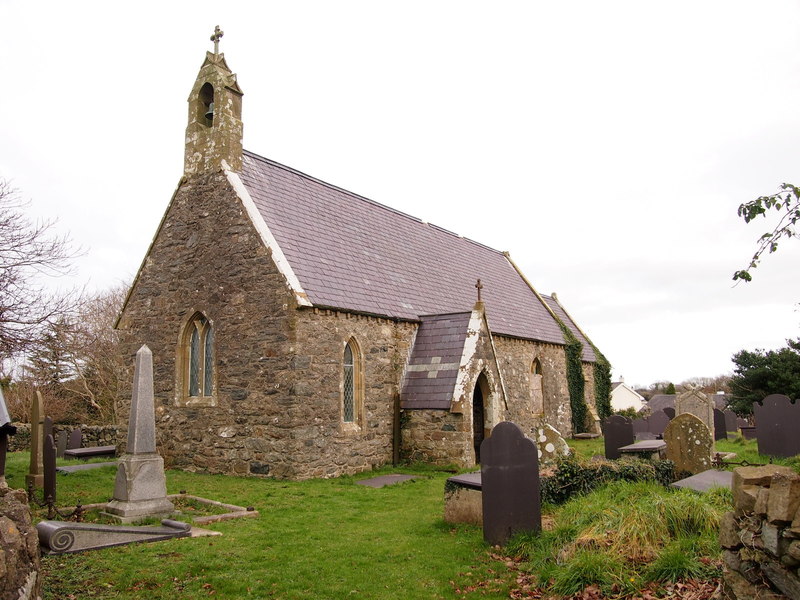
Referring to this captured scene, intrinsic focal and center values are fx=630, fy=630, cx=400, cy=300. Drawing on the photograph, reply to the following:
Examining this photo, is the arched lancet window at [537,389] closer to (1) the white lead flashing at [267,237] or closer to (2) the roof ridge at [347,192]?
(2) the roof ridge at [347,192]

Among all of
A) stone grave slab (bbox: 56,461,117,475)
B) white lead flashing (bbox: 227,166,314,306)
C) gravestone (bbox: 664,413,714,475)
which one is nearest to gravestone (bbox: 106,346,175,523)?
white lead flashing (bbox: 227,166,314,306)

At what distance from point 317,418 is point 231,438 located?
7.63 ft

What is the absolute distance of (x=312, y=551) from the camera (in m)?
8.38

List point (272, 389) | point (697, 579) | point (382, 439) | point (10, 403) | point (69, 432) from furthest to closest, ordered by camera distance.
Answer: point (10, 403) < point (69, 432) < point (382, 439) < point (272, 389) < point (697, 579)

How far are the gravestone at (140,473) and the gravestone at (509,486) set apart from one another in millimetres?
5239

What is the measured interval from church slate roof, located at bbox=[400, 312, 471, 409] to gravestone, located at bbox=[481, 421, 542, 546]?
7730 millimetres

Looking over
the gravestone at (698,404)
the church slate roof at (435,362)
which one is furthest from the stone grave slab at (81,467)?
the gravestone at (698,404)

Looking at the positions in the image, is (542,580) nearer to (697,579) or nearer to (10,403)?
(697,579)

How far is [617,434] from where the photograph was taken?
15.3 m

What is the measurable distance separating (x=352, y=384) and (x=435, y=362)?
2.48m

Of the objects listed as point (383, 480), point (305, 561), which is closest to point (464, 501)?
point (305, 561)

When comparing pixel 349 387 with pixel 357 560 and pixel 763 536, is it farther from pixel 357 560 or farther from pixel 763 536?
pixel 763 536

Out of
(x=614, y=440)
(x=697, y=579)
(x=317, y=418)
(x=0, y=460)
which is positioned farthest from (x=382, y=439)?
(x=697, y=579)

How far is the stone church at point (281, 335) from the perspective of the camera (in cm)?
1491
